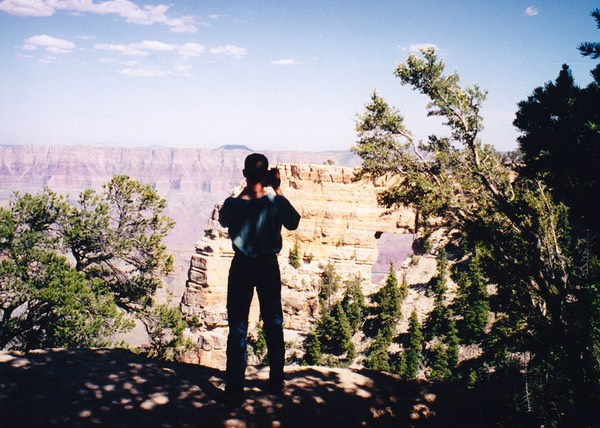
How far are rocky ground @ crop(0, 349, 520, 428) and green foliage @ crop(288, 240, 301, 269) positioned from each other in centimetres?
3301

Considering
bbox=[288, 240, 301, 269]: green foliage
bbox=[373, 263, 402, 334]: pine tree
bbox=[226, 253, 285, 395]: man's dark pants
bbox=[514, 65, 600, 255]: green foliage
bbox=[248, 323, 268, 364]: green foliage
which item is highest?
bbox=[514, 65, 600, 255]: green foliage

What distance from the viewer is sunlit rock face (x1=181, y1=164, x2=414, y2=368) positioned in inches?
1396

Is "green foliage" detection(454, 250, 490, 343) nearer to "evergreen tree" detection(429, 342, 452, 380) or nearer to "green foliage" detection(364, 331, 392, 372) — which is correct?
"evergreen tree" detection(429, 342, 452, 380)

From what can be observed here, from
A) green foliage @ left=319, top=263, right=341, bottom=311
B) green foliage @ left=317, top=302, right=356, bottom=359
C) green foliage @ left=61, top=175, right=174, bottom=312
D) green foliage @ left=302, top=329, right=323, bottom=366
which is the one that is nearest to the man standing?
green foliage @ left=61, top=175, right=174, bottom=312

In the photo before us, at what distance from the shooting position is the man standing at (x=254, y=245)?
3.88 m

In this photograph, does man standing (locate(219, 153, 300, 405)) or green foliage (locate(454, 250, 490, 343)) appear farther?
green foliage (locate(454, 250, 490, 343))

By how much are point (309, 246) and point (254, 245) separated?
3738 centimetres

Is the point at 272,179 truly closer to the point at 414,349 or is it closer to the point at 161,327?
the point at 161,327

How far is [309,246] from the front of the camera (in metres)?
41.1

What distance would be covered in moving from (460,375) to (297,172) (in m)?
26.5

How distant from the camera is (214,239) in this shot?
38250 mm

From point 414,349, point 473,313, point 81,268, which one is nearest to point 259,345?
point 414,349

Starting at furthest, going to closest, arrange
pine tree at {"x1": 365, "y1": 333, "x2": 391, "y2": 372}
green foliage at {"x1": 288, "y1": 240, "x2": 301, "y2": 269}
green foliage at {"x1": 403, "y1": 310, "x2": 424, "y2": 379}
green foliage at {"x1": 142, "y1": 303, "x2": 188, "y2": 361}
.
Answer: green foliage at {"x1": 288, "y1": 240, "x2": 301, "y2": 269} < pine tree at {"x1": 365, "y1": 333, "x2": 391, "y2": 372} < green foliage at {"x1": 403, "y1": 310, "x2": 424, "y2": 379} < green foliage at {"x1": 142, "y1": 303, "x2": 188, "y2": 361}

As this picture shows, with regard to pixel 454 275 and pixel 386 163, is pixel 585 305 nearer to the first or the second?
pixel 386 163
